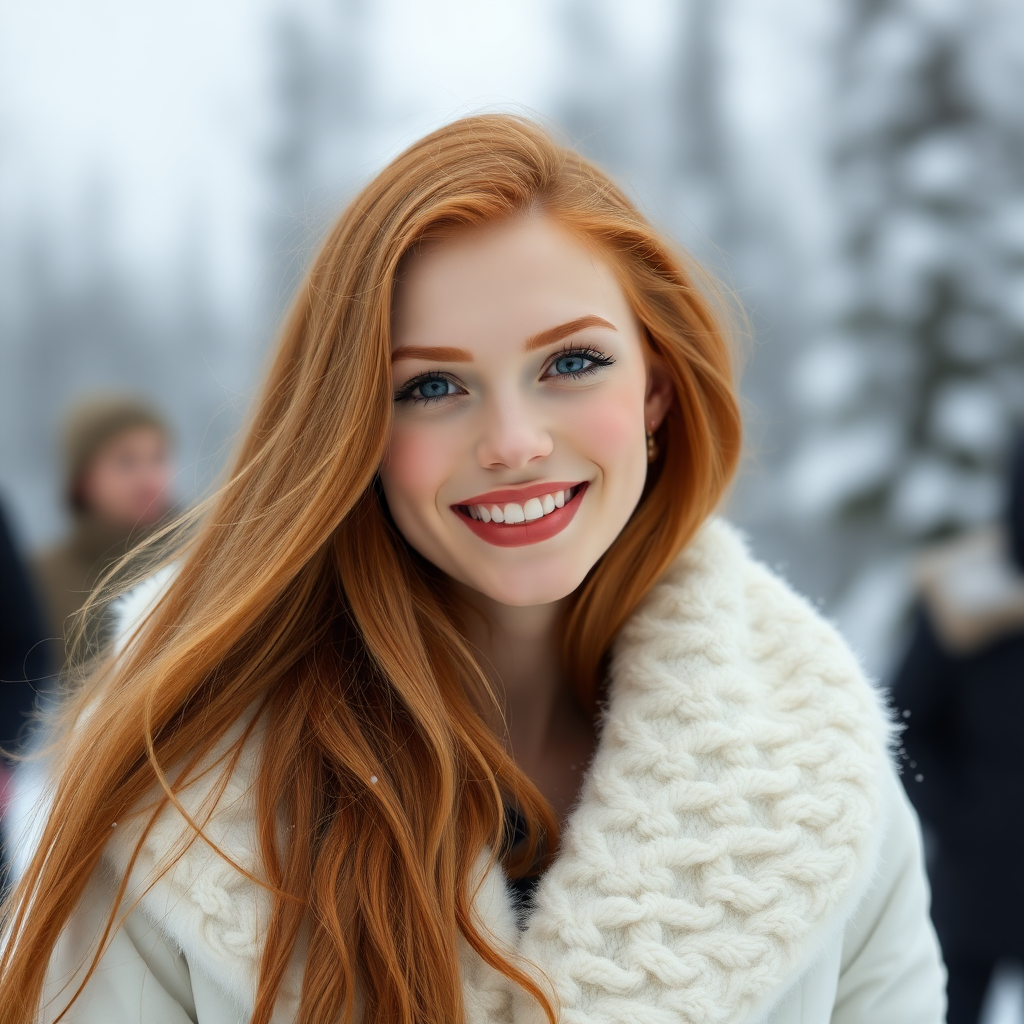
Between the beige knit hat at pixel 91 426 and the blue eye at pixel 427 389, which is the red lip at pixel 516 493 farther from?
the beige knit hat at pixel 91 426

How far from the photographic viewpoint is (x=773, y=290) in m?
6.05

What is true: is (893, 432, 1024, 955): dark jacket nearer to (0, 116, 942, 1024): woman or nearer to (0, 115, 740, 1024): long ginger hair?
(0, 116, 942, 1024): woman

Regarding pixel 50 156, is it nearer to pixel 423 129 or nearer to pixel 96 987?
pixel 423 129

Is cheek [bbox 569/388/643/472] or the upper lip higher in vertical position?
cheek [bbox 569/388/643/472]

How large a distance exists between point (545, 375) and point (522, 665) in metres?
0.55

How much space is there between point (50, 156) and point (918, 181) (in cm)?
444

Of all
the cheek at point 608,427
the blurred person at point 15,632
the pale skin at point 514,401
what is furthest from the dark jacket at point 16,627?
the cheek at point 608,427

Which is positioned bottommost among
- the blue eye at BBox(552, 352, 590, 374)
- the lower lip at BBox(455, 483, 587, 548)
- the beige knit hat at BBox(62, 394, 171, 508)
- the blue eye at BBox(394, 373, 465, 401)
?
the beige knit hat at BBox(62, 394, 171, 508)

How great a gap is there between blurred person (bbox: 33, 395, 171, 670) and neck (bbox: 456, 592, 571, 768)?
257cm

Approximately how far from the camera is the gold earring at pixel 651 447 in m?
1.76

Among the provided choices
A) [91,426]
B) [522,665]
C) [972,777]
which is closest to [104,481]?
[91,426]

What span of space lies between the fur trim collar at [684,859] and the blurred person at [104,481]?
2811mm

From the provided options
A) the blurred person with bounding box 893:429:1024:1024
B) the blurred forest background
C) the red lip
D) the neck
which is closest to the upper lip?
the red lip

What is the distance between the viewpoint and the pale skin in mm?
1413
